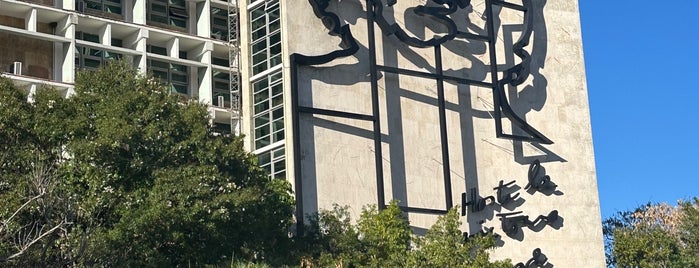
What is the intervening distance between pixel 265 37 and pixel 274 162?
220 inches

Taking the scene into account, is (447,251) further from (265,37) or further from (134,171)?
(265,37)

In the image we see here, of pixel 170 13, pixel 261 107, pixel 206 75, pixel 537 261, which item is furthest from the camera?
pixel 170 13

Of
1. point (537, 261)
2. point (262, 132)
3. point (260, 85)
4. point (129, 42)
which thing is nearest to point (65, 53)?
point (129, 42)

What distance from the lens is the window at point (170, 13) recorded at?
59.1 metres

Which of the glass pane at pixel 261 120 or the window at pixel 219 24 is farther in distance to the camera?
the window at pixel 219 24

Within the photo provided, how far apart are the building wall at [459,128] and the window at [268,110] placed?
3.92 ft

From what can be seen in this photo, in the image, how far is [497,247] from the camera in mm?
56312

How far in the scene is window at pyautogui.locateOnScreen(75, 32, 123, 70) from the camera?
186 feet

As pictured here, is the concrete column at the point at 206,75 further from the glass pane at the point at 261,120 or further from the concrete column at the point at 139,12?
the glass pane at the point at 261,120

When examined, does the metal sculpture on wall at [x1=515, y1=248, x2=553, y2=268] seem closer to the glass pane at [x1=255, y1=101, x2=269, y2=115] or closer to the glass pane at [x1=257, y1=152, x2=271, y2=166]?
the glass pane at [x1=257, y1=152, x2=271, y2=166]

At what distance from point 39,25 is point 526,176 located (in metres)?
22.6

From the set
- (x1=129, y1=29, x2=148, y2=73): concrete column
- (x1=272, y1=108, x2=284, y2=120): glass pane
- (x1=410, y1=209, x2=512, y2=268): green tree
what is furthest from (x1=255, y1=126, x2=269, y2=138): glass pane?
(x1=410, y1=209, x2=512, y2=268): green tree

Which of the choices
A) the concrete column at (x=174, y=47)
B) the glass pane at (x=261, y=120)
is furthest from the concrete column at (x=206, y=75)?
the glass pane at (x=261, y=120)
